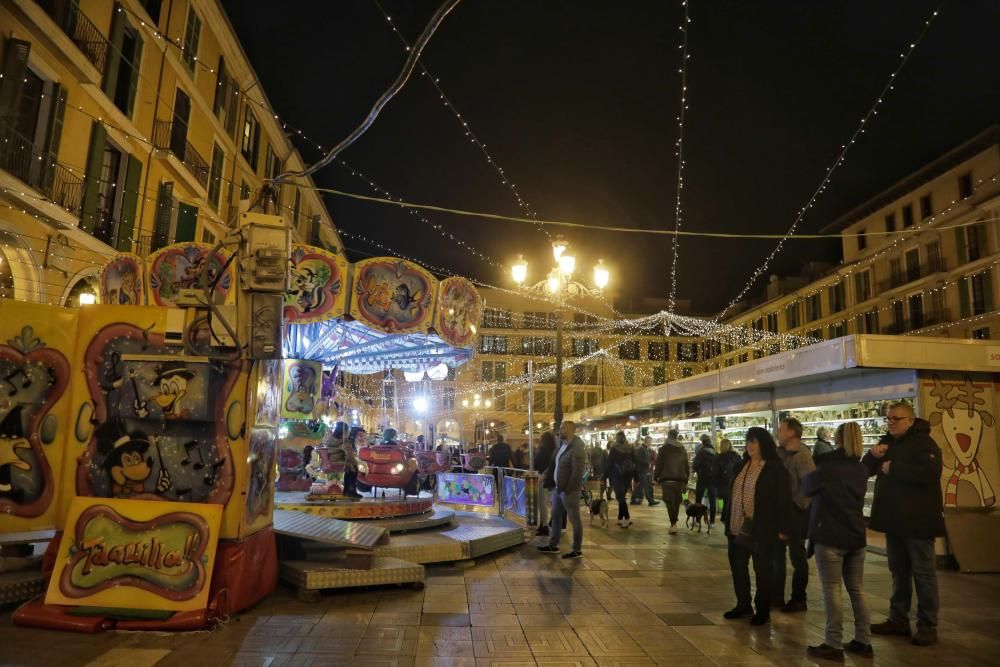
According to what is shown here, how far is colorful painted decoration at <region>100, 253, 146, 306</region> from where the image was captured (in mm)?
8156

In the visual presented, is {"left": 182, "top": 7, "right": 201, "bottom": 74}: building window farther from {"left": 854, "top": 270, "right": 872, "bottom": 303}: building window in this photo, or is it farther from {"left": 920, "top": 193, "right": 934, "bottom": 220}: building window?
{"left": 854, "top": 270, "right": 872, "bottom": 303}: building window

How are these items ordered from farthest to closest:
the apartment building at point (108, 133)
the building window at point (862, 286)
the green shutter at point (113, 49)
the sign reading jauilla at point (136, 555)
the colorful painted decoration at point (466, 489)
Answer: the building window at point (862, 286) < the green shutter at point (113, 49) < the colorful painted decoration at point (466, 489) < the apartment building at point (108, 133) < the sign reading jauilla at point (136, 555)

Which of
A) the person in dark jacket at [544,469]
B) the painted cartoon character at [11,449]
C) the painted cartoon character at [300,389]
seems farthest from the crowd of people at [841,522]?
the painted cartoon character at [300,389]

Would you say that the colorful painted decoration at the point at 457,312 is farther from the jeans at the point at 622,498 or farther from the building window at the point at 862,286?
the building window at the point at 862,286

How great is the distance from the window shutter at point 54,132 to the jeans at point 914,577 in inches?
572

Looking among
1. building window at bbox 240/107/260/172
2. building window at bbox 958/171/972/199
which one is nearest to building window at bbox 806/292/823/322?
building window at bbox 958/171/972/199

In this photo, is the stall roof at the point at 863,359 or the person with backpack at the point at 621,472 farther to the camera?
the person with backpack at the point at 621,472

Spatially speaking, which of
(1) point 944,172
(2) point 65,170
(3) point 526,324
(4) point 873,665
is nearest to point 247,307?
(4) point 873,665

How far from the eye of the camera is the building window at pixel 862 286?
31.7m

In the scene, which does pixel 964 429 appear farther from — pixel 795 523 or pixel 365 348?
pixel 365 348

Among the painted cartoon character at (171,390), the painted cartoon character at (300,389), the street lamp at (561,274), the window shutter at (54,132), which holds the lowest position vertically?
the painted cartoon character at (171,390)

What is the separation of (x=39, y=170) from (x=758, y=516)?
13.6 meters

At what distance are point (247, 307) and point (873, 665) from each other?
5528 millimetres

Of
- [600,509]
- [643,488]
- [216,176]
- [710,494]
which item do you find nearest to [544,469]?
[600,509]
